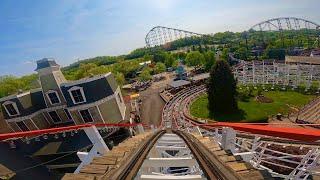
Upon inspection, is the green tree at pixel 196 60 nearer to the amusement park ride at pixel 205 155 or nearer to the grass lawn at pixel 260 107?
the grass lawn at pixel 260 107

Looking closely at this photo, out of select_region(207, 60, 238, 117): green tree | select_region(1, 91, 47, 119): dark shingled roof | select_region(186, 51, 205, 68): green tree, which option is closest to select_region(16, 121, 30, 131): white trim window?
select_region(1, 91, 47, 119): dark shingled roof

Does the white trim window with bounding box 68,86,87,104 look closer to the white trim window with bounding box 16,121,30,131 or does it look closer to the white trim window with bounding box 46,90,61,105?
the white trim window with bounding box 46,90,61,105

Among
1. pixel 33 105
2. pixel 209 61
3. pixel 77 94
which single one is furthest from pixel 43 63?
pixel 209 61

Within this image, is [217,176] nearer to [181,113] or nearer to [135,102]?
[181,113]

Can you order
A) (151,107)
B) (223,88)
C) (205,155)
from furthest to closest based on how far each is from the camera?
(151,107), (223,88), (205,155)

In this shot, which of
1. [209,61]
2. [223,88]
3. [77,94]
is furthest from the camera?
[209,61]

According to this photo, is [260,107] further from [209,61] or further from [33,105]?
[209,61]

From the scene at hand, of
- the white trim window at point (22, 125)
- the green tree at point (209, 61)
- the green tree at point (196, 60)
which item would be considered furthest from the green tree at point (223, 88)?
the green tree at point (196, 60)

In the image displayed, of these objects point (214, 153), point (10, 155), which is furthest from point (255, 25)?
point (214, 153)
